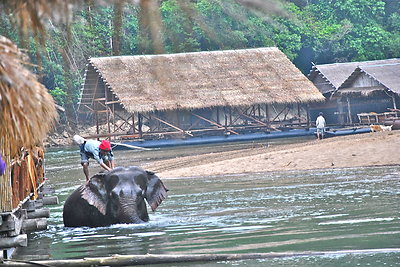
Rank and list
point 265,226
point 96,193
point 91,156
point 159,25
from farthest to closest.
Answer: point 91,156 → point 96,193 → point 265,226 → point 159,25

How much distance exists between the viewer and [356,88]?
3869 cm

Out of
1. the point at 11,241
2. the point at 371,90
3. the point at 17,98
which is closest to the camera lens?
the point at 17,98

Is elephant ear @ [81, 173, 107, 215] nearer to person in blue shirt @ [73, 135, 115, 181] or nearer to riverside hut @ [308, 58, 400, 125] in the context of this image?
person in blue shirt @ [73, 135, 115, 181]

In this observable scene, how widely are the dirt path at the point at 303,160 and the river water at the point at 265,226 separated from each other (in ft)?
8.37

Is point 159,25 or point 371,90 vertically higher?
point 371,90

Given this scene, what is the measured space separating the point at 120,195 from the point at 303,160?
33.8ft

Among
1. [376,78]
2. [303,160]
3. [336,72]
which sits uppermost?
[336,72]

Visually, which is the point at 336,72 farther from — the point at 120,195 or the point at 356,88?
the point at 120,195

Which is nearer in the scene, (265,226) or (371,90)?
(265,226)

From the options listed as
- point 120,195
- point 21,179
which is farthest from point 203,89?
point 21,179

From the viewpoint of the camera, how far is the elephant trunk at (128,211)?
11.1 meters

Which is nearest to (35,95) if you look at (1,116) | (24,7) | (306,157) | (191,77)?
(1,116)

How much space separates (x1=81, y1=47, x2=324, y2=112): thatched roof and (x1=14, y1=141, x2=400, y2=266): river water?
1709 cm

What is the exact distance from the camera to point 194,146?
1289 inches
